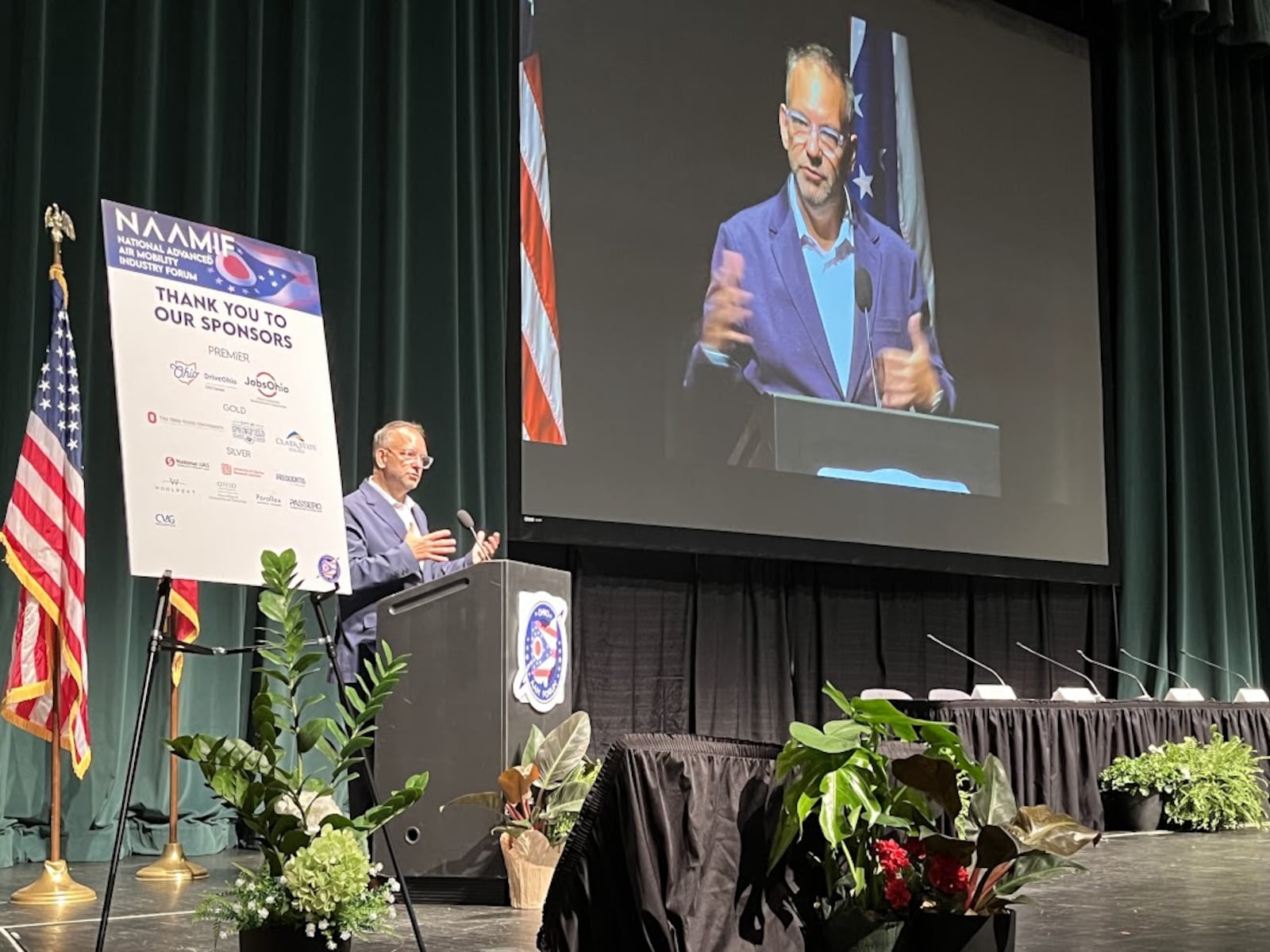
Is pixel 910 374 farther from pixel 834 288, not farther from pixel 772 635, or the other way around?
pixel 772 635

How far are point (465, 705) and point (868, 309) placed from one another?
4162 mm

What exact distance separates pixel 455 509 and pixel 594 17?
2.26 metres

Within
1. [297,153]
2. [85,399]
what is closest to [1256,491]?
[297,153]

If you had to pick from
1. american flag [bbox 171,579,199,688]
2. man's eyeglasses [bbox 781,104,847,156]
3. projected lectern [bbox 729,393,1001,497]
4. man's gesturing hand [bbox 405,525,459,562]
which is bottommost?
american flag [bbox 171,579,199,688]

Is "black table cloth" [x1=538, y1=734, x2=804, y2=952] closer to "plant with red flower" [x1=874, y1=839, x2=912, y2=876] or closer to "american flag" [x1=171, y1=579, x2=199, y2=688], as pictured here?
"plant with red flower" [x1=874, y1=839, x2=912, y2=876]

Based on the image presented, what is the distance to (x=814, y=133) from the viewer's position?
23.8ft

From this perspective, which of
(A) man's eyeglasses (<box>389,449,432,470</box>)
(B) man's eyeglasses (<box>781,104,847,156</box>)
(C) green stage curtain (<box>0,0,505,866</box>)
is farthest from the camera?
(B) man's eyeglasses (<box>781,104,847,156</box>)

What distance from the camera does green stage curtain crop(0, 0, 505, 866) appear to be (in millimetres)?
5086

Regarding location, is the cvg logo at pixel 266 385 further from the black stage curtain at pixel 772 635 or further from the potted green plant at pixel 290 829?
the black stage curtain at pixel 772 635

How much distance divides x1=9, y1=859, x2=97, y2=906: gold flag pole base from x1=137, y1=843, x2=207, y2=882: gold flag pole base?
447 millimetres

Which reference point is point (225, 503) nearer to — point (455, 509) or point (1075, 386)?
point (455, 509)

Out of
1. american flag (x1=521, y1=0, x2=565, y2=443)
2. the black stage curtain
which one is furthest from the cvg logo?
the black stage curtain

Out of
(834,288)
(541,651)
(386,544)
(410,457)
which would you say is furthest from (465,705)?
(834,288)

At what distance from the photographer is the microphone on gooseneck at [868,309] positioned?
23.6 ft
